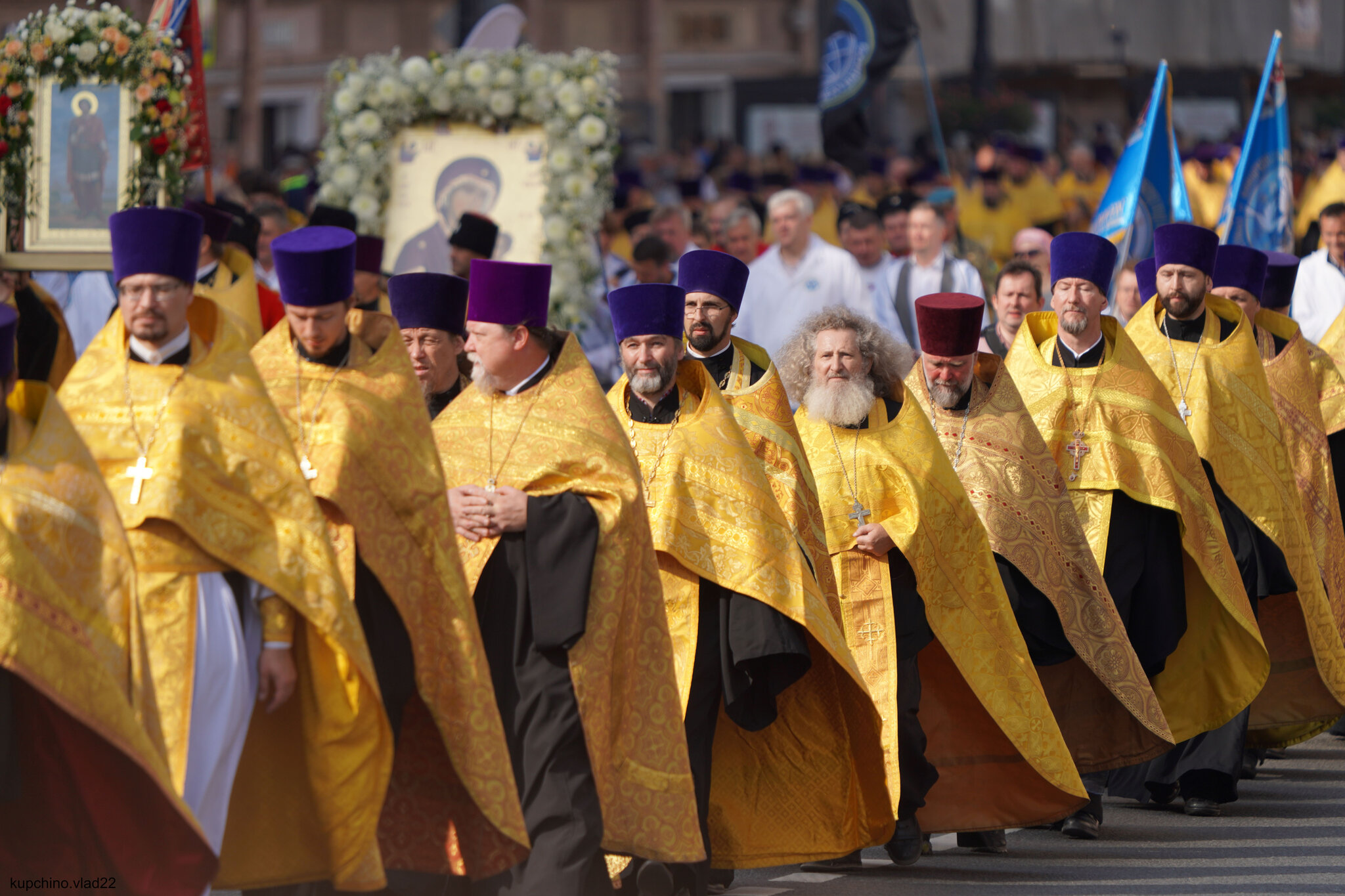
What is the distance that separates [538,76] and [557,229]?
89cm

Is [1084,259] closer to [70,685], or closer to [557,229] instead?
[557,229]

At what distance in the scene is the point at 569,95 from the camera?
11.9 meters

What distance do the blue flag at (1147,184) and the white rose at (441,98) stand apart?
3900 mm

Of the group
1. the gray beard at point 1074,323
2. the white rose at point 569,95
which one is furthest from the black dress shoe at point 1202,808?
the white rose at point 569,95

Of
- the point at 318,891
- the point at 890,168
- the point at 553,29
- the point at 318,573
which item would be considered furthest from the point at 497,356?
the point at 553,29

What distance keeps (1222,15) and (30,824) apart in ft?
116

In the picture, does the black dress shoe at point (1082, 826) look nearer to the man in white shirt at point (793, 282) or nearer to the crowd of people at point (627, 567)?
the crowd of people at point (627, 567)

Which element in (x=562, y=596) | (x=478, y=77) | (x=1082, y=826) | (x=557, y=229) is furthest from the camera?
(x=478, y=77)

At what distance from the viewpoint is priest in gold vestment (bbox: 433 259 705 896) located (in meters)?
6.11

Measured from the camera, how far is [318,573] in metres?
5.35

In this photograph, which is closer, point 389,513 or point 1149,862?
point 389,513

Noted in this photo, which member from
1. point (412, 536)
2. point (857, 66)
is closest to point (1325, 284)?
point (857, 66)

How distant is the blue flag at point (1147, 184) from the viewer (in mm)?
12648

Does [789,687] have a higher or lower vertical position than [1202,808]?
higher
